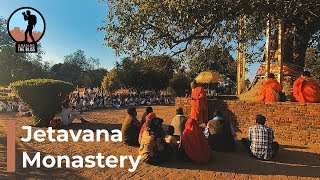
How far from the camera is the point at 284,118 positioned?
11.9 meters

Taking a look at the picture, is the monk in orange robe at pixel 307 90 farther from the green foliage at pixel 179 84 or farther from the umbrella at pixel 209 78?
the green foliage at pixel 179 84

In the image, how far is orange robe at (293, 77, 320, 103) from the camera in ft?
38.3

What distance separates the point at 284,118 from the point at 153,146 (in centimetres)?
550

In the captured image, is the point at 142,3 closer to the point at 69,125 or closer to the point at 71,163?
the point at 69,125

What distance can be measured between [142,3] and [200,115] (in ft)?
15.3

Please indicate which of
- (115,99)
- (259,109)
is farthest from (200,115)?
(115,99)

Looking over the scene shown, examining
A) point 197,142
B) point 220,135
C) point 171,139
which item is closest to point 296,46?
Result: point 220,135

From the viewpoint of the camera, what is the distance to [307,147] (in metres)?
11.1

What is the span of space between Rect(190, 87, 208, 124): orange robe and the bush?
4930 mm

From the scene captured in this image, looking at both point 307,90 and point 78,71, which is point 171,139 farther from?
point 78,71

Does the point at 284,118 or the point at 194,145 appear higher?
the point at 284,118

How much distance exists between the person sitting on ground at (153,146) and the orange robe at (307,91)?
5.66m

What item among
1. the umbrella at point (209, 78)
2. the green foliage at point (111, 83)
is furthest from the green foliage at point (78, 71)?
the umbrella at point (209, 78)

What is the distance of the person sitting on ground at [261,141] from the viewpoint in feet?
29.2
